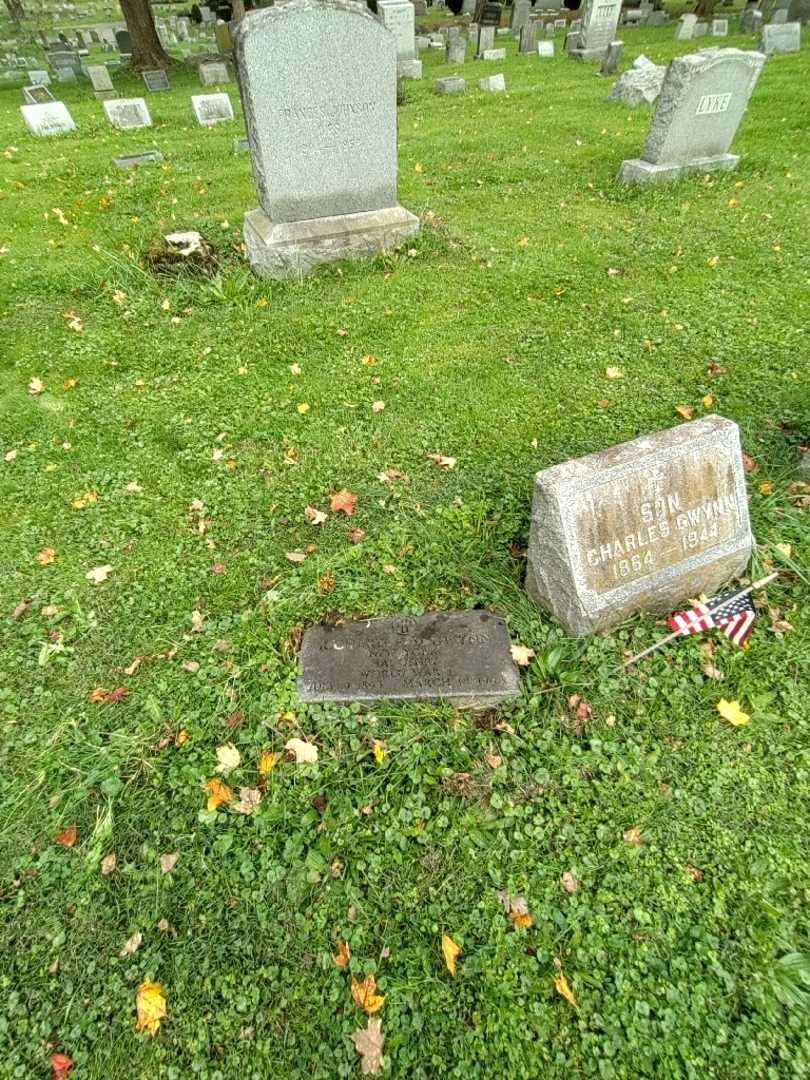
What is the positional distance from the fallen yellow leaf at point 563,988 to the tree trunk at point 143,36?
2169cm

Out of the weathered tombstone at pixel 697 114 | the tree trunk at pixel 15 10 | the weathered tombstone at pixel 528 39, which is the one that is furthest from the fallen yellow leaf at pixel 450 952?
the tree trunk at pixel 15 10

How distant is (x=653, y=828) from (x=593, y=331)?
4.32 m

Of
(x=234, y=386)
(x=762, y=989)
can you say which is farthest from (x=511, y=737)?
(x=234, y=386)

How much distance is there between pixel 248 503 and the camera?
3938 millimetres

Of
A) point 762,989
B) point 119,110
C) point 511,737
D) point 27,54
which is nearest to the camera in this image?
point 762,989

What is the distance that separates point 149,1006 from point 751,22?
87.4 ft

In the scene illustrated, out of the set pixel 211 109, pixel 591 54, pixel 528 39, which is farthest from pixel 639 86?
pixel 528 39

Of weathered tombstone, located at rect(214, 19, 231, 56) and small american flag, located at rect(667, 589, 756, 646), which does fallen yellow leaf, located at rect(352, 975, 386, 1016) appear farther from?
weathered tombstone, located at rect(214, 19, 231, 56)

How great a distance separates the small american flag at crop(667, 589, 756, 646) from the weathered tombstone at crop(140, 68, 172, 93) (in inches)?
724

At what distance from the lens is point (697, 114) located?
7262 mm

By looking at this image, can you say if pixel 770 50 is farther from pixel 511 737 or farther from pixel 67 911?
pixel 67 911

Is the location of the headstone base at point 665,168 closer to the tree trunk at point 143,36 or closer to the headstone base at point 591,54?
the headstone base at point 591,54

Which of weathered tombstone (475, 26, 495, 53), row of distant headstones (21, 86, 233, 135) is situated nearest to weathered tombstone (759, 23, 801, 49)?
weathered tombstone (475, 26, 495, 53)

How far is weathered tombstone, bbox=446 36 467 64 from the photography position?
1591 centimetres
